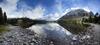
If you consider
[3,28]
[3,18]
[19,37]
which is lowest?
[19,37]

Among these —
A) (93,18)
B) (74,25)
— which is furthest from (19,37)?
(93,18)

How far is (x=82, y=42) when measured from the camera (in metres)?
3.94

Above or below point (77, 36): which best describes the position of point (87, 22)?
above

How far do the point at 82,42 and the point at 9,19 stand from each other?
1.49m

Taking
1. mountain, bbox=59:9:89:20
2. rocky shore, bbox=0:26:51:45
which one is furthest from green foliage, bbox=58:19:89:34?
rocky shore, bbox=0:26:51:45

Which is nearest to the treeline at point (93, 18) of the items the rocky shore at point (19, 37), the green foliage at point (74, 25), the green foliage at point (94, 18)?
the green foliage at point (94, 18)

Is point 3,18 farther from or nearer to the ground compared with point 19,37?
farther from the ground

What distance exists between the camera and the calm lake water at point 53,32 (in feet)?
13.1

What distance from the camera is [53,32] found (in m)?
4.02

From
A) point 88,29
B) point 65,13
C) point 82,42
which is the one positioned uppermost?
point 65,13

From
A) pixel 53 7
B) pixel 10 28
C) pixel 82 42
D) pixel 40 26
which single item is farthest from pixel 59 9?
pixel 10 28

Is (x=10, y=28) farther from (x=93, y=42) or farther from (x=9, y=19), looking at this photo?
(x=93, y=42)

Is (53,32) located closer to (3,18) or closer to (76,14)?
(76,14)

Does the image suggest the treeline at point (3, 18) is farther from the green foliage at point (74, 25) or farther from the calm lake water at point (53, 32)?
the green foliage at point (74, 25)
